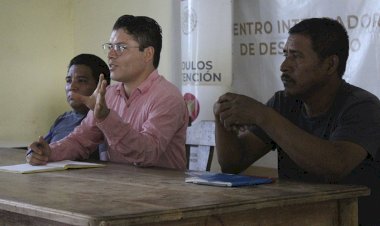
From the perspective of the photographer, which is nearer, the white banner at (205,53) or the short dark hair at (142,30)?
the short dark hair at (142,30)

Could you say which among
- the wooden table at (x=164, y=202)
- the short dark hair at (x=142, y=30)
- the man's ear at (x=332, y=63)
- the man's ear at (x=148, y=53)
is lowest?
the wooden table at (x=164, y=202)

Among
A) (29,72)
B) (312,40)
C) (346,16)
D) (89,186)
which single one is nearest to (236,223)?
(89,186)

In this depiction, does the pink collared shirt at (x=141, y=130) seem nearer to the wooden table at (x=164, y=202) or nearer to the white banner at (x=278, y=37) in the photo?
the wooden table at (x=164, y=202)

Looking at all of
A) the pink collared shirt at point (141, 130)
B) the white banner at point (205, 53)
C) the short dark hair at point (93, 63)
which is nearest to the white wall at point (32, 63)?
the short dark hair at point (93, 63)

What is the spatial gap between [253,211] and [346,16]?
1.68 m

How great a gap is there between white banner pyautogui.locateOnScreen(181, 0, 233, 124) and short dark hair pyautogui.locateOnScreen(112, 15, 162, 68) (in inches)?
26.5

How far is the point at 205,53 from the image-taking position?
12.4 feet

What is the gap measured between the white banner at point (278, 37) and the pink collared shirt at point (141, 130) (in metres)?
0.83

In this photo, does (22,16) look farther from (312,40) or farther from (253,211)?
(253,211)

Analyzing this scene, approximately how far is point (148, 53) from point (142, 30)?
10 cm

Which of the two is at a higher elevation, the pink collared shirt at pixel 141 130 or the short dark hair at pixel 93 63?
the short dark hair at pixel 93 63

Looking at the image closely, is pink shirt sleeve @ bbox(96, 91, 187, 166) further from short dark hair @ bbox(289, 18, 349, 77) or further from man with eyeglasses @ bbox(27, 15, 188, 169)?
short dark hair @ bbox(289, 18, 349, 77)

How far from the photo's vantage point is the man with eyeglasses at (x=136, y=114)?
8.69 feet

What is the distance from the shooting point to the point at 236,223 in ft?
6.05
